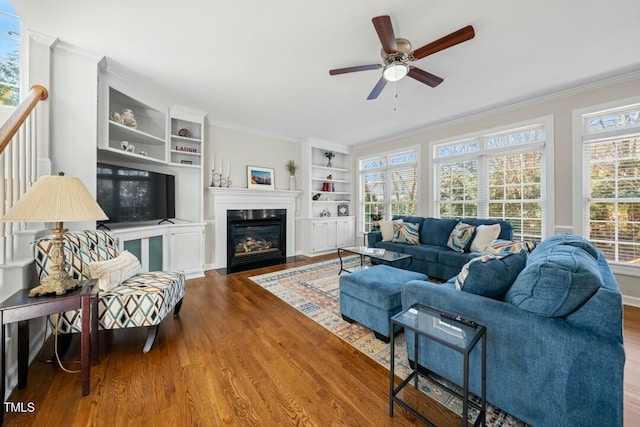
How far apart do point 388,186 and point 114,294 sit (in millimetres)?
Answer: 5003

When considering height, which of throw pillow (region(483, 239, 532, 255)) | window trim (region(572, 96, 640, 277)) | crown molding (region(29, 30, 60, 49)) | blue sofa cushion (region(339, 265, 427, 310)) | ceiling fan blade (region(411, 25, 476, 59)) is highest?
crown molding (region(29, 30, 60, 49))

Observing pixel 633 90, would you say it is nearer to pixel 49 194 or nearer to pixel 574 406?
pixel 574 406

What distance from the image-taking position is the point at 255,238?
4.90 meters

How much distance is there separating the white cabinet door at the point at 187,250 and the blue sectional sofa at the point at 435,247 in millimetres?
3006

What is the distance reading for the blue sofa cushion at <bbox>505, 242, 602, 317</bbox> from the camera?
107cm

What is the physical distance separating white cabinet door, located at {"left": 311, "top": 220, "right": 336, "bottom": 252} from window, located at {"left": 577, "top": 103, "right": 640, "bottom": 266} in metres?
4.10

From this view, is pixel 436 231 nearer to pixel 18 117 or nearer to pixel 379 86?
pixel 379 86

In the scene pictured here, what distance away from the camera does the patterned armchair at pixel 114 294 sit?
1787mm

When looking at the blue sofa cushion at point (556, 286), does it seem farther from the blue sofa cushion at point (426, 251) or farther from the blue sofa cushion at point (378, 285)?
the blue sofa cushion at point (426, 251)

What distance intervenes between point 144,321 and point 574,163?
200 inches

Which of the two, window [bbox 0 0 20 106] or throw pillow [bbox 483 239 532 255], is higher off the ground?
window [bbox 0 0 20 106]

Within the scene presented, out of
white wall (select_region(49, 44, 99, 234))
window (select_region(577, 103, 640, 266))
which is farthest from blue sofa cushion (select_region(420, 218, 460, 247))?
white wall (select_region(49, 44, 99, 234))

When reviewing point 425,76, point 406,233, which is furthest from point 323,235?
point 425,76

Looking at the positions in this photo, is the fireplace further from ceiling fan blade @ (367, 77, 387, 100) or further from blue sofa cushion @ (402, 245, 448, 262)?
ceiling fan blade @ (367, 77, 387, 100)
